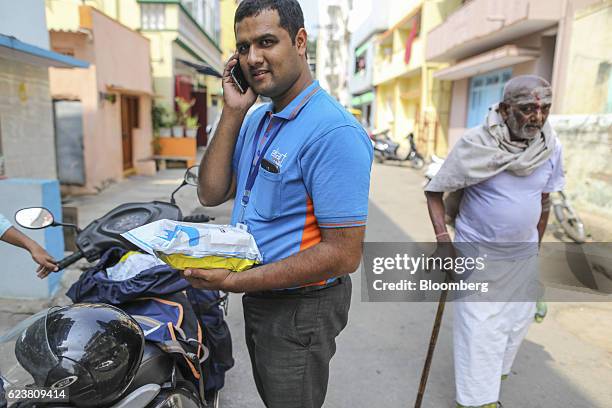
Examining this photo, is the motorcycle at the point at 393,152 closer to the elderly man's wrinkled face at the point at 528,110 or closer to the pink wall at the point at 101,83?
the pink wall at the point at 101,83

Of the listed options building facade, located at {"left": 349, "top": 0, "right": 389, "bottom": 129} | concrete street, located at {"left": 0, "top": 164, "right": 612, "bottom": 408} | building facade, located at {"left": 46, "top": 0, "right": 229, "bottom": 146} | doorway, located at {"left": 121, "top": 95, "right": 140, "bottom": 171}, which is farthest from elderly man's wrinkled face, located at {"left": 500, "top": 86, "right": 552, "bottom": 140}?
building facade, located at {"left": 349, "top": 0, "right": 389, "bottom": 129}

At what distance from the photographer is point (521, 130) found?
238cm

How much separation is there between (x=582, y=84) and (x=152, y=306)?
766 cm

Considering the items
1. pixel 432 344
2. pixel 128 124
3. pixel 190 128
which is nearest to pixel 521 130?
pixel 432 344

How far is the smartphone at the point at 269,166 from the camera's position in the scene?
4.57 feet

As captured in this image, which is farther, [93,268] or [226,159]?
[93,268]

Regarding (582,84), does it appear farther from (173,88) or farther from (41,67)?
(173,88)

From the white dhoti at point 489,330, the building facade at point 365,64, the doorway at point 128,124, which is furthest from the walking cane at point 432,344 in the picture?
the building facade at point 365,64

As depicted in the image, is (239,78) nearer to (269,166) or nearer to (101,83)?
(269,166)

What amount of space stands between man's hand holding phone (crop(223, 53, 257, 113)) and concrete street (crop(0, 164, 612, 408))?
5.86 feet

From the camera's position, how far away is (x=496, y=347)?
2.51 meters

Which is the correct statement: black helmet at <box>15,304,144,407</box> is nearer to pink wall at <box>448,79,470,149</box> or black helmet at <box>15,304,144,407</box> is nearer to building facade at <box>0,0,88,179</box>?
building facade at <box>0,0,88,179</box>

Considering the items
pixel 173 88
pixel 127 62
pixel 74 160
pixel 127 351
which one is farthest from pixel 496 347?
pixel 173 88

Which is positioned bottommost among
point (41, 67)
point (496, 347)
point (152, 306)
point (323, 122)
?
point (496, 347)
